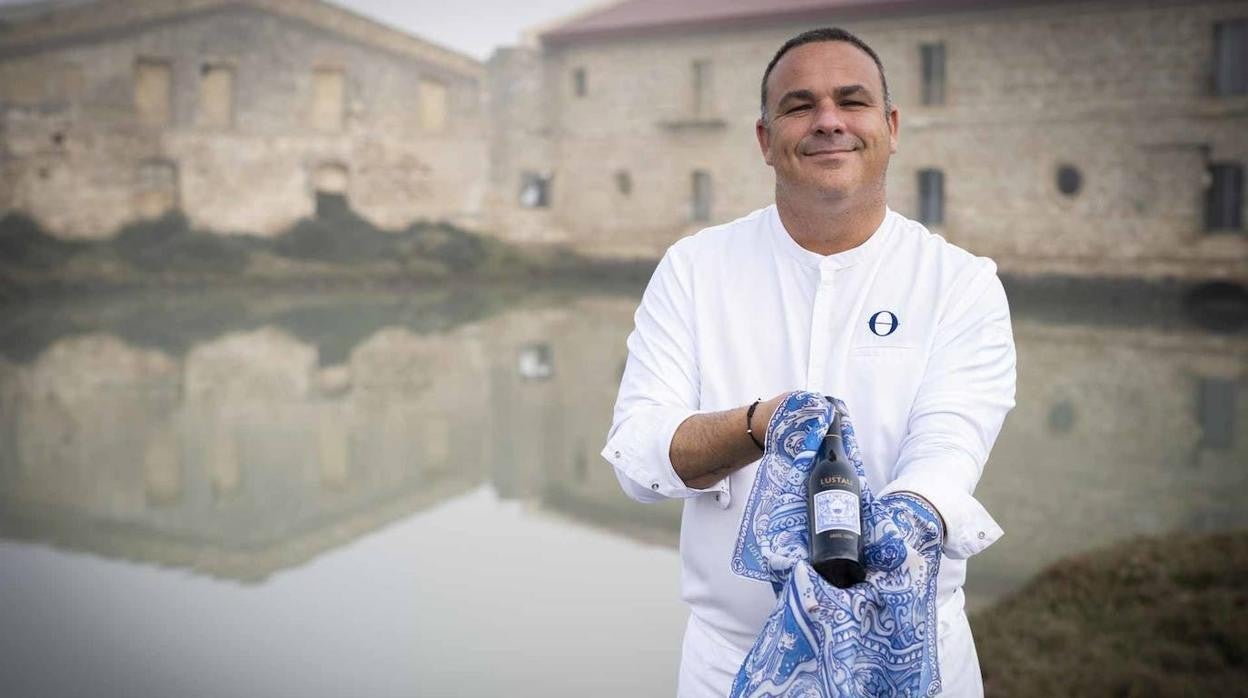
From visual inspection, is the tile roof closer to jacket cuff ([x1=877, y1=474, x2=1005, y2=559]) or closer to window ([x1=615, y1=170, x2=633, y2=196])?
window ([x1=615, y1=170, x2=633, y2=196])

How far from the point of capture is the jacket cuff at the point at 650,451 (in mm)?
1835

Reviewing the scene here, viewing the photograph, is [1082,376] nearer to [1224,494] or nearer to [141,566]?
[1224,494]

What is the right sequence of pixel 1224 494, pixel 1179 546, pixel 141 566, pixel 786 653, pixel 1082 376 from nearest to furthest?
pixel 786 653 → pixel 1179 546 → pixel 141 566 → pixel 1224 494 → pixel 1082 376

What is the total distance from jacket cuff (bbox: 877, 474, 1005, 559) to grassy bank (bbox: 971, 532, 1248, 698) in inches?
132

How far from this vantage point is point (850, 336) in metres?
1.89

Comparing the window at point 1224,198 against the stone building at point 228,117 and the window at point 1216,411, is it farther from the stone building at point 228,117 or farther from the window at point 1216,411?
the stone building at point 228,117

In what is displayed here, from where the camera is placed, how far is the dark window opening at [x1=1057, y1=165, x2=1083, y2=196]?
18794 mm

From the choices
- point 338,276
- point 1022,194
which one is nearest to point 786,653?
point 1022,194

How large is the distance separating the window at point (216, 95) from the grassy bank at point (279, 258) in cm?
184

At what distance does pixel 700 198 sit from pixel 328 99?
20.4ft

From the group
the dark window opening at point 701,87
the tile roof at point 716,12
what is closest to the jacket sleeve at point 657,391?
the tile roof at point 716,12

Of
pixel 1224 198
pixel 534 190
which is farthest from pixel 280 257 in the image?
pixel 1224 198

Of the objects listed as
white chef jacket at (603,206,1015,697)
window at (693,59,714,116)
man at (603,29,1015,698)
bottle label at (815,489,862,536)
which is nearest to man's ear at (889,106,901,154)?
man at (603,29,1015,698)

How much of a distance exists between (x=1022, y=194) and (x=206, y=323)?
10.9m
